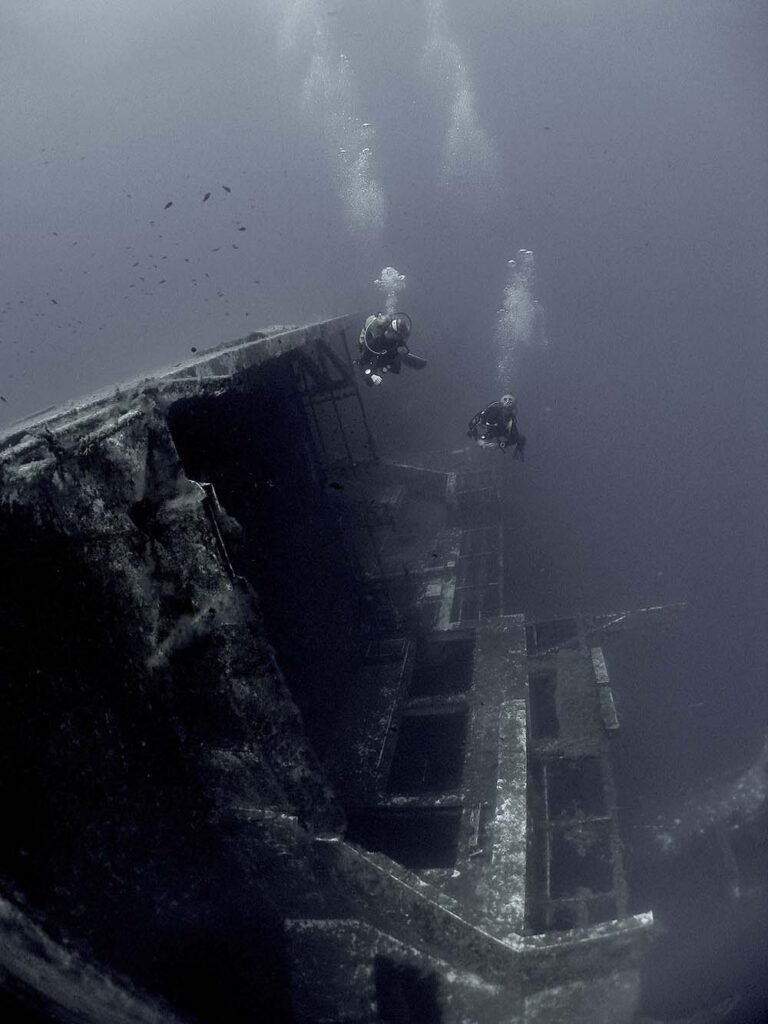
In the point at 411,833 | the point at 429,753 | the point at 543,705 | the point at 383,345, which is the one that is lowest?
the point at 543,705

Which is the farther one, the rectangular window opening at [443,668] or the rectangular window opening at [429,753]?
the rectangular window opening at [443,668]

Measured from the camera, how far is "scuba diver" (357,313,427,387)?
852 centimetres

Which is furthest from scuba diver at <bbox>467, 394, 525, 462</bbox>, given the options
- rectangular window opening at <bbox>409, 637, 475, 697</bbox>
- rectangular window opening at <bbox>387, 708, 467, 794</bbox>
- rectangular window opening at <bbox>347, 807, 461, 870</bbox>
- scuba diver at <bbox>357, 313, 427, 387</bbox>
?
rectangular window opening at <bbox>347, 807, 461, 870</bbox>

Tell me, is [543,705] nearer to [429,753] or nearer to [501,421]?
[429,753]

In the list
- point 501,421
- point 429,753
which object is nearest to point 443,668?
point 429,753

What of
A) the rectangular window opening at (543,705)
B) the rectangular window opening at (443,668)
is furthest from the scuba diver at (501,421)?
the rectangular window opening at (543,705)

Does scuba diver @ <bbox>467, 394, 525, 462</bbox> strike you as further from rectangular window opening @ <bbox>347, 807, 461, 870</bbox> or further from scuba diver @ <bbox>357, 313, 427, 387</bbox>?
rectangular window opening @ <bbox>347, 807, 461, 870</bbox>

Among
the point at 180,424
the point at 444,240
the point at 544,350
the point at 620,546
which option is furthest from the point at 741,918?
the point at 444,240

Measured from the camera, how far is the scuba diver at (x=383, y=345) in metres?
8.52

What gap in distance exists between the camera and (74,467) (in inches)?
139

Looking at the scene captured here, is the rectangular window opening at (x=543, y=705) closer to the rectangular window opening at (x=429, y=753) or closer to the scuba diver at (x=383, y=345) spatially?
the rectangular window opening at (x=429, y=753)

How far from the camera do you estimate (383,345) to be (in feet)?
28.1

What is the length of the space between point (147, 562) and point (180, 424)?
1464 millimetres

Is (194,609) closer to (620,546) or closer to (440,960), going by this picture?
(440,960)
